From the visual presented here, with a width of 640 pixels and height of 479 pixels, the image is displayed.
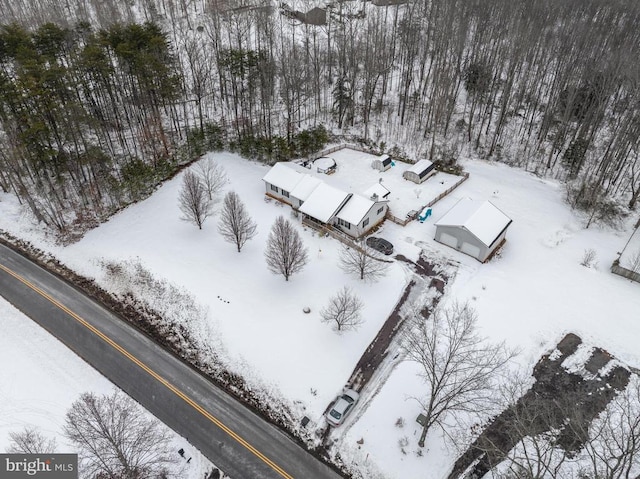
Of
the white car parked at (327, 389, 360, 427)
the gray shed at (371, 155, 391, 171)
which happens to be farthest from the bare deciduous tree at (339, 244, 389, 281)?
the gray shed at (371, 155, 391, 171)

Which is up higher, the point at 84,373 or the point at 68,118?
the point at 68,118

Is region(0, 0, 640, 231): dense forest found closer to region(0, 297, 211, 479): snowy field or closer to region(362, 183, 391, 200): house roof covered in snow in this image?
region(362, 183, 391, 200): house roof covered in snow

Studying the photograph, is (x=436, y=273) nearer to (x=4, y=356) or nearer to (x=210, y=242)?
(x=210, y=242)

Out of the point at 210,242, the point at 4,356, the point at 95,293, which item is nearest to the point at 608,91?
the point at 210,242

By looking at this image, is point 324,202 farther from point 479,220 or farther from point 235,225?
point 479,220

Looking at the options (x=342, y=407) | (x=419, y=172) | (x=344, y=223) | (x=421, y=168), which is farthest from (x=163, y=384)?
(x=421, y=168)

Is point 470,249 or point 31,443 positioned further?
point 470,249

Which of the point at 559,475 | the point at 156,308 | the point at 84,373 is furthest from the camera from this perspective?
the point at 156,308
